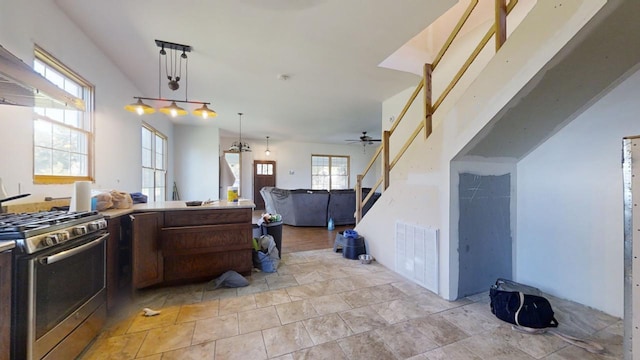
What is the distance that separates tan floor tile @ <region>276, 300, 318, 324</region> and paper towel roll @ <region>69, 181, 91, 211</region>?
176 cm

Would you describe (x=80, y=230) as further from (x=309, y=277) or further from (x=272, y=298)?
(x=309, y=277)

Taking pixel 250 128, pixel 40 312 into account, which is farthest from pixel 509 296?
pixel 250 128

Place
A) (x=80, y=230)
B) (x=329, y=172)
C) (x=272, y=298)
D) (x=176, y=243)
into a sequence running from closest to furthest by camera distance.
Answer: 1. (x=80, y=230)
2. (x=272, y=298)
3. (x=176, y=243)
4. (x=329, y=172)

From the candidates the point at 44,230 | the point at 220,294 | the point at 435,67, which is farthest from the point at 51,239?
the point at 435,67

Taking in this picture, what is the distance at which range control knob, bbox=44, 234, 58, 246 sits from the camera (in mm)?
1276

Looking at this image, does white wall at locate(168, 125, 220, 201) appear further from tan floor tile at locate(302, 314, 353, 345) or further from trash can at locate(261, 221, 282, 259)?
tan floor tile at locate(302, 314, 353, 345)

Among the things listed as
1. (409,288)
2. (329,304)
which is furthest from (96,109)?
(409,288)

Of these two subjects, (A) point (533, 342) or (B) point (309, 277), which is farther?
(B) point (309, 277)

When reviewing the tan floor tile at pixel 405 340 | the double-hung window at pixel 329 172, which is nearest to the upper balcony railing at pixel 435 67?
the tan floor tile at pixel 405 340

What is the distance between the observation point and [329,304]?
2.28m

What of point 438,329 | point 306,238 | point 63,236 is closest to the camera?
point 63,236

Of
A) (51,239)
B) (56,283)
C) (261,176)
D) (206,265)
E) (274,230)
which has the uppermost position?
(261,176)

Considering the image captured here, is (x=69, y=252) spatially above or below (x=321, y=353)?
above

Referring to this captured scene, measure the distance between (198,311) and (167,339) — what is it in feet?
1.22
